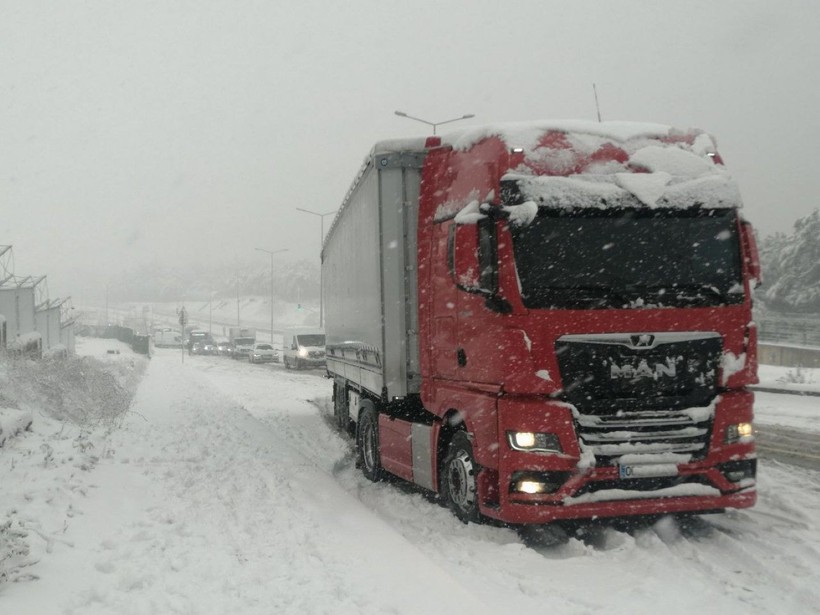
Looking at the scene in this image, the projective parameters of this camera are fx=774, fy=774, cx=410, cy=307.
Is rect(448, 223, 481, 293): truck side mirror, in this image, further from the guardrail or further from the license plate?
the guardrail

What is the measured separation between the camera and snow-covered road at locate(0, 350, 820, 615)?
15.7 ft

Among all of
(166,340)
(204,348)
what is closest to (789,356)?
(204,348)

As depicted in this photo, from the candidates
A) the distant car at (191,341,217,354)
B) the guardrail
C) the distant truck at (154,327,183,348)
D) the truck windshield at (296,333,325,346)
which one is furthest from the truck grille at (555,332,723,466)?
the distant truck at (154,327,183,348)

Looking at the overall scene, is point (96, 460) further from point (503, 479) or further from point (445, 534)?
point (503, 479)

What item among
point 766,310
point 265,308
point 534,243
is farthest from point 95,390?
point 265,308

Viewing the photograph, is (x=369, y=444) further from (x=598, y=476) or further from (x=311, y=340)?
(x=311, y=340)

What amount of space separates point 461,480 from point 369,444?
323cm

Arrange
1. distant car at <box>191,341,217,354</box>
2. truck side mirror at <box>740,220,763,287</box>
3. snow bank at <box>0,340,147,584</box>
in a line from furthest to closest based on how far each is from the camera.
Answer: distant car at <box>191,341,217,354</box>, truck side mirror at <box>740,220,763,287</box>, snow bank at <box>0,340,147,584</box>

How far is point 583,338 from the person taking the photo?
5.92 m

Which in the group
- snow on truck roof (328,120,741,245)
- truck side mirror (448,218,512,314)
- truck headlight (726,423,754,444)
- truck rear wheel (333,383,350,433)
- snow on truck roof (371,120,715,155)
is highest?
snow on truck roof (371,120,715,155)

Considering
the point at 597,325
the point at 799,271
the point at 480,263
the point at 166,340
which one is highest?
the point at 799,271

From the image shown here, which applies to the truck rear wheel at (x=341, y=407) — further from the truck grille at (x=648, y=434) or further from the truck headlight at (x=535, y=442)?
the truck grille at (x=648, y=434)

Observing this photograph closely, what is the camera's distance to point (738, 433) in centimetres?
620

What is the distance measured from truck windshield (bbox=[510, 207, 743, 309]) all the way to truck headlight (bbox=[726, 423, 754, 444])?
3.25 ft
